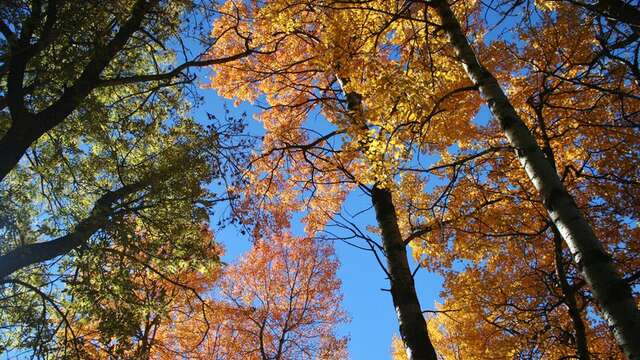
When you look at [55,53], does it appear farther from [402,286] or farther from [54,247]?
[402,286]

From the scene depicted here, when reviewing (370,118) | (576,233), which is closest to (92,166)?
(370,118)

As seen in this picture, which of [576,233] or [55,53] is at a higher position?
[55,53]

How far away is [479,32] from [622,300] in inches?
340

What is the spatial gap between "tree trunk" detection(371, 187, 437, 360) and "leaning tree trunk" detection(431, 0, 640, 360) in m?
2.41

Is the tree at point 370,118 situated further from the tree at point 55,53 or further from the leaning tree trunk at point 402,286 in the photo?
the tree at point 55,53

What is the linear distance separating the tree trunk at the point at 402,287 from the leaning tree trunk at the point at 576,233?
2.41 meters

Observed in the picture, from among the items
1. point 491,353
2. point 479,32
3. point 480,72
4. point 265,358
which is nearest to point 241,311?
point 265,358

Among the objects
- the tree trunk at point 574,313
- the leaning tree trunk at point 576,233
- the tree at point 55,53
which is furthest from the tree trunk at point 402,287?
the tree at point 55,53

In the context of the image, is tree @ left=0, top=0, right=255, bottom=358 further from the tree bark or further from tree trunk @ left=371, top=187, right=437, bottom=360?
tree trunk @ left=371, top=187, right=437, bottom=360

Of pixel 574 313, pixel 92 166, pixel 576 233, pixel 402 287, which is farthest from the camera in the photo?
pixel 92 166

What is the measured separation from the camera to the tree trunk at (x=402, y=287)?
4496 mm

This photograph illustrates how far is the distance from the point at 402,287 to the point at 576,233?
2757 millimetres

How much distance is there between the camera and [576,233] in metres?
2.44

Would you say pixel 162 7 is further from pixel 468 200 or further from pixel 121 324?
A: pixel 468 200
